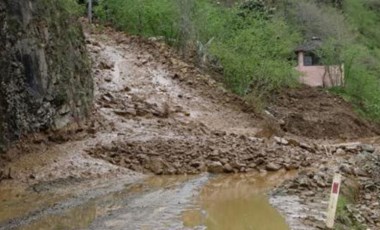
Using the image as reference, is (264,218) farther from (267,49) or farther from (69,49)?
(267,49)

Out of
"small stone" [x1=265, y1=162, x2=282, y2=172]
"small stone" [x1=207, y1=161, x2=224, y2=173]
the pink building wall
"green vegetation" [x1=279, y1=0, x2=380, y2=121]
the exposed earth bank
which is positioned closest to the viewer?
the exposed earth bank

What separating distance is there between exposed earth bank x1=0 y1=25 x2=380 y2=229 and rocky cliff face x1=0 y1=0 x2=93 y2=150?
0.49m

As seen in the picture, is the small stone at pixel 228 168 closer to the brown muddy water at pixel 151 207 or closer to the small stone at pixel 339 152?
the brown muddy water at pixel 151 207

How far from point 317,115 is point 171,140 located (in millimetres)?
18949

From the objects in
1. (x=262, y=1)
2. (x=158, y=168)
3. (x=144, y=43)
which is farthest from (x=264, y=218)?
(x=262, y=1)

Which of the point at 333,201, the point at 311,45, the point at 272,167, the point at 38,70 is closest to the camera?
the point at 333,201

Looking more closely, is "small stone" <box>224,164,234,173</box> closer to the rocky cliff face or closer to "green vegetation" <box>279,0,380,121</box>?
the rocky cliff face

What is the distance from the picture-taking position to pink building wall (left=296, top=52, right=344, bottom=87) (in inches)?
1790

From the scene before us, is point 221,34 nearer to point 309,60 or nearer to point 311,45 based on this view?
point 311,45

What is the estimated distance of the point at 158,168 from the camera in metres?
16.5

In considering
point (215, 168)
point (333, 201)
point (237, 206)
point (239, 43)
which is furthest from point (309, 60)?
point (333, 201)

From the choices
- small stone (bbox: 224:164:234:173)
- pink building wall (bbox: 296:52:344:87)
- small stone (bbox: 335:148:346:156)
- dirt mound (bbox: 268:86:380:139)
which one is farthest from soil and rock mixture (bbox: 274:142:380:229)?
pink building wall (bbox: 296:52:344:87)

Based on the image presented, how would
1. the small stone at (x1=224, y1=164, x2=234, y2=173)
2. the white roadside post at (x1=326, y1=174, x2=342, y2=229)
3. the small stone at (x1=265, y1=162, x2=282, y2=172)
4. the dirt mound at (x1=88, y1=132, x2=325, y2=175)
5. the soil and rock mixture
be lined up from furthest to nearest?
1. the small stone at (x1=265, y1=162, x2=282, y2=172)
2. the small stone at (x1=224, y1=164, x2=234, y2=173)
3. the dirt mound at (x1=88, y1=132, x2=325, y2=175)
4. the soil and rock mixture
5. the white roadside post at (x1=326, y1=174, x2=342, y2=229)

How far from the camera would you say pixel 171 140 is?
18.6 metres
